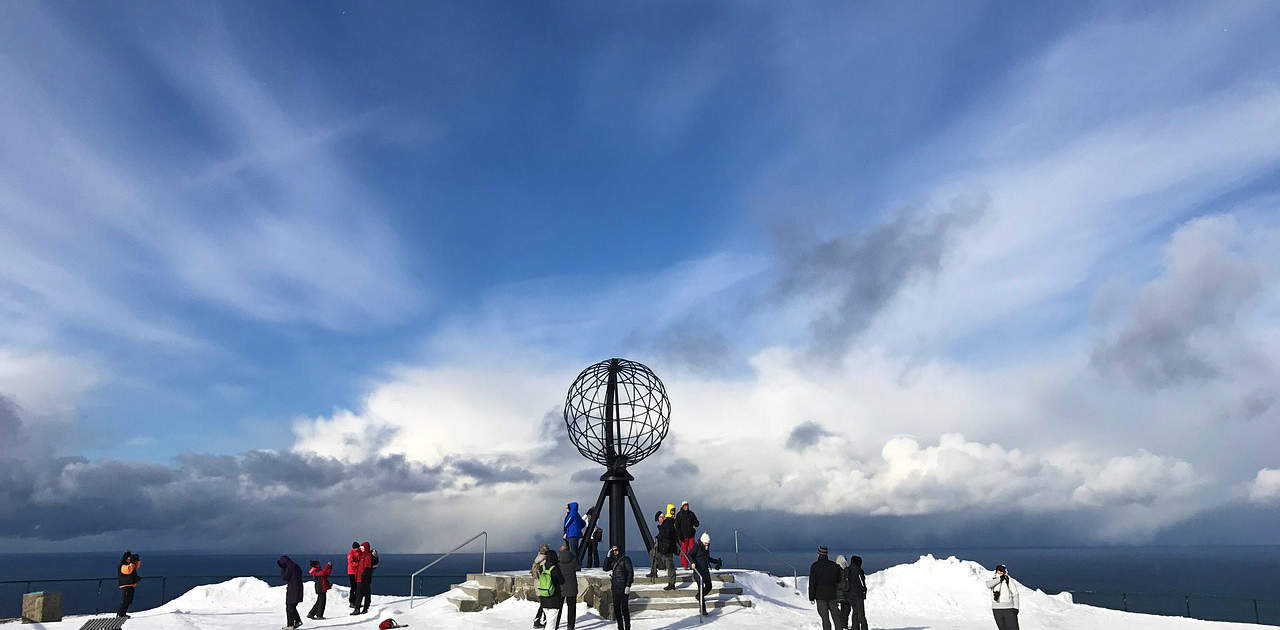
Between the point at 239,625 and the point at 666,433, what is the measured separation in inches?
489

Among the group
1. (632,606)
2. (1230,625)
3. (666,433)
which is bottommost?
(1230,625)

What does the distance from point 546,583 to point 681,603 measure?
5.17 metres

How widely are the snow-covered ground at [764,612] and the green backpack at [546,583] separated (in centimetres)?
188

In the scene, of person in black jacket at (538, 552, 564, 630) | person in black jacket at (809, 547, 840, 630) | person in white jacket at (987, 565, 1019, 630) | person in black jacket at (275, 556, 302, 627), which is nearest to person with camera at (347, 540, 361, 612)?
person in black jacket at (275, 556, 302, 627)

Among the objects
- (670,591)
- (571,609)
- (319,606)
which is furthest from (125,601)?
(670,591)

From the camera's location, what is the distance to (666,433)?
24891mm

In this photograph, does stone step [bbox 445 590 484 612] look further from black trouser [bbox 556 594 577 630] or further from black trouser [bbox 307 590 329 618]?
black trouser [bbox 556 594 577 630]

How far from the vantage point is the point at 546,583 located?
48.9 feet

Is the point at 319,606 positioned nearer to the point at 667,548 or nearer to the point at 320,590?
the point at 320,590

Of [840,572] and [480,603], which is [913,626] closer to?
[840,572]

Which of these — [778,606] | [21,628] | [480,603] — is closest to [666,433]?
[778,606]

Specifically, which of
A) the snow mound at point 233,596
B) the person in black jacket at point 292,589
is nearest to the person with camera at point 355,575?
the person in black jacket at point 292,589

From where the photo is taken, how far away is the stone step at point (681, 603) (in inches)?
728

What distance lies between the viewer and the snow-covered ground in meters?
17.3
